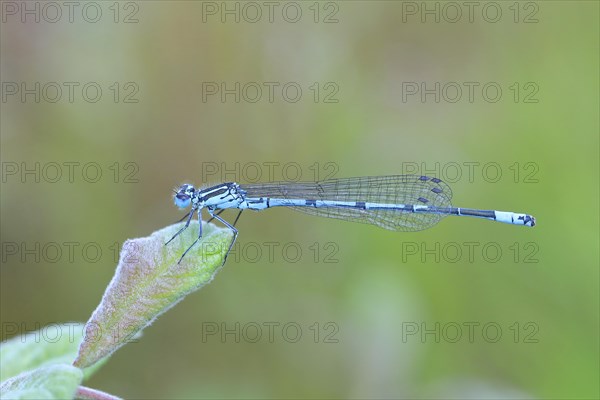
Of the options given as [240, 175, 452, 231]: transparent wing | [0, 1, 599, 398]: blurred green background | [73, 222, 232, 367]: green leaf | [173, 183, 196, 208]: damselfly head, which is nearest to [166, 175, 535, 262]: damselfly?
[240, 175, 452, 231]: transparent wing

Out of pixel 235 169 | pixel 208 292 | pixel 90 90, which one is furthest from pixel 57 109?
pixel 208 292

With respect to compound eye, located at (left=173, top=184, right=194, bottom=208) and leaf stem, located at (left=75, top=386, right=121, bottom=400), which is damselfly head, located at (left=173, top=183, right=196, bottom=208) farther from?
leaf stem, located at (left=75, top=386, right=121, bottom=400)

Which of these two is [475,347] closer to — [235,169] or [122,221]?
[235,169]

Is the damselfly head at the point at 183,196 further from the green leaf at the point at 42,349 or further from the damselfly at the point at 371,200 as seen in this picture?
the green leaf at the point at 42,349

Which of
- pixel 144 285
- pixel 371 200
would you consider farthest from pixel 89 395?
pixel 371 200

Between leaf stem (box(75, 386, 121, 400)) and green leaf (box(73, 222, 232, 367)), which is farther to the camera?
green leaf (box(73, 222, 232, 367))

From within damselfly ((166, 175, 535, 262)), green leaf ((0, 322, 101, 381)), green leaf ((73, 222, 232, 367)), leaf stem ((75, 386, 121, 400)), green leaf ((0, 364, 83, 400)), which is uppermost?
damselfly ((166, 175, 535, 262))

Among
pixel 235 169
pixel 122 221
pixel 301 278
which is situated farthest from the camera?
pixel 235 169
